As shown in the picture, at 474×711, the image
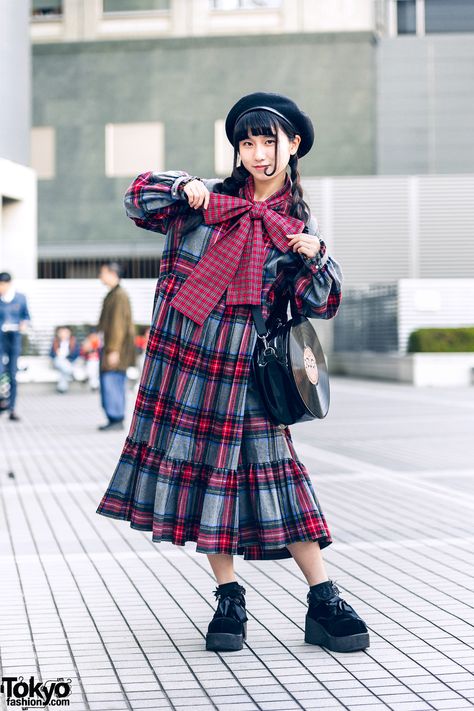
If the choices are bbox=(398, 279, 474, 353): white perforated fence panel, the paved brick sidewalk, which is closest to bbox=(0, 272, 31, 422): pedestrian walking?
the paved brick sidewalk

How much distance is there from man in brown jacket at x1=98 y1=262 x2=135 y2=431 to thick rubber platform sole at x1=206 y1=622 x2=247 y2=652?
893 cm

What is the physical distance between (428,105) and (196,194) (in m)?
29.8

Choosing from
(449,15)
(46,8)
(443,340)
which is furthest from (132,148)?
(443,340)

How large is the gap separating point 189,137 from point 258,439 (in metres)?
30.0

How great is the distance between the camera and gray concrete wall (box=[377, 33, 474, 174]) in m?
32.9

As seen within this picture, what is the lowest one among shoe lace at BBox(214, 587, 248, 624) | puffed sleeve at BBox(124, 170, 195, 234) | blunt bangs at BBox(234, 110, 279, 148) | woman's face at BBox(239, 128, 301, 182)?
shoe lace at BBox(214, 587, 248, 624)

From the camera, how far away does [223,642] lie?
171 inches

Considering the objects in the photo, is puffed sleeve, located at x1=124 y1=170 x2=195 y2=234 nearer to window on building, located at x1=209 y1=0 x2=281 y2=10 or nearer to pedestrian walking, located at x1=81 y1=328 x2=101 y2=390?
pedestrian walking, located at x1=81 y1=328 x2=101 y2=390

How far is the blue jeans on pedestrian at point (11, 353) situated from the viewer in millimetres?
15867

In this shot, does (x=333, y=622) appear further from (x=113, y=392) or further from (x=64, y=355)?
(x=64, y=355)

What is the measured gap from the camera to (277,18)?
33.1 metres

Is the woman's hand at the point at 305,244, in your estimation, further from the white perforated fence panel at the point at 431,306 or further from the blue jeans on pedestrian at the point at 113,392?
the white perforated fence panel at the point at 431,306

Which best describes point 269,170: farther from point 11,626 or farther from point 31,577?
point 31,577

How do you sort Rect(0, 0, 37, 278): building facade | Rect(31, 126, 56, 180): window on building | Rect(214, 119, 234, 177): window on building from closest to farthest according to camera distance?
Rect(0, 0, 37, 278): building facade < Rect(214, 119, 234, 177): window on building < Rect(31, 126, 56, 180): window on building
